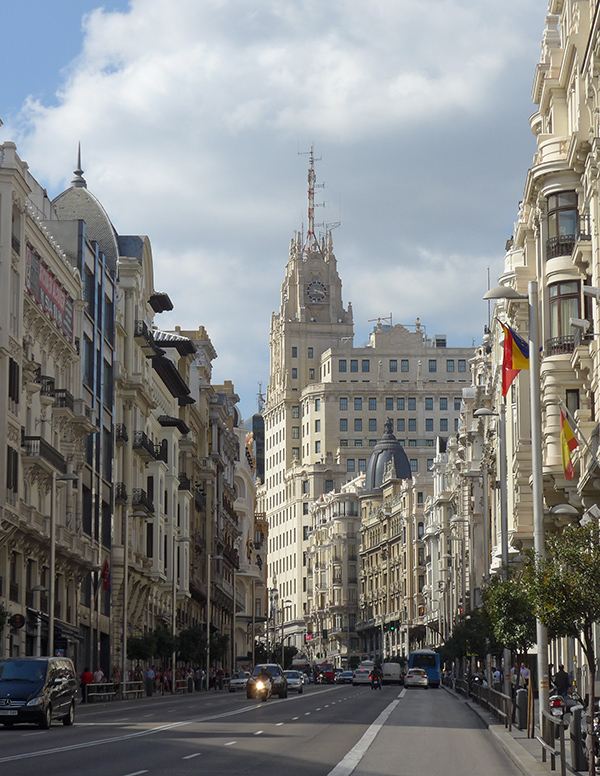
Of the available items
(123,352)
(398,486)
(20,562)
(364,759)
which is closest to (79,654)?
(20,562)

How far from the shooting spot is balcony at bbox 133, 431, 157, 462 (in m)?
79.4

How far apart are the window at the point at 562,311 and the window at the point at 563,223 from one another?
1140mm

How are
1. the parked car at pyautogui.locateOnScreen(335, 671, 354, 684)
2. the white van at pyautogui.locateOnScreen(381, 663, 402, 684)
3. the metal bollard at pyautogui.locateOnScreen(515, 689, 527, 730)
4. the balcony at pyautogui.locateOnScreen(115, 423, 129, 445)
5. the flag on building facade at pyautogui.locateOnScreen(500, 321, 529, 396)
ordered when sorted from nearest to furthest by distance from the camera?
the flag on building facade at pyautogui.locateOnScreen(500, 321, 529, 396) < the metal bollard at pyautogui.locateOnScreen(515, 689, 527, 730) < the balcony at pyautogui.locateOnScreen(115, 423, 129, 445) < the white van at pyautogui.locateOnScreen(381, 663, 402, 684) < the parked car at pyautogui.locateOnScreen(335, 671, 354, 684)

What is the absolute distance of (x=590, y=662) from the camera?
841 inches

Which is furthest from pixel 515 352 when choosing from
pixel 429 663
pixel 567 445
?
pixel 429 663

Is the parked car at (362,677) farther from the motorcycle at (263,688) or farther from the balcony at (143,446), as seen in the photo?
the motorcycle at (263,688)

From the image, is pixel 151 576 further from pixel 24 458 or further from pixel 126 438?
pixel 24 458

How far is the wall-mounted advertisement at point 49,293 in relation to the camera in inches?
2210

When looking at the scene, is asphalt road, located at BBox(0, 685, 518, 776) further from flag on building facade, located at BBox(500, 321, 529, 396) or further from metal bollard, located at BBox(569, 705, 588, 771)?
flag on building facade, located at BBox(500, 321, 529, 396)

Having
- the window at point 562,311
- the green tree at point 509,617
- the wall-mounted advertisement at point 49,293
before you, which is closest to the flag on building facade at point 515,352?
the green tree at point 509,617

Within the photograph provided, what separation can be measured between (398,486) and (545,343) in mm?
135083

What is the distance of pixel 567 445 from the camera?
37625 millimetres

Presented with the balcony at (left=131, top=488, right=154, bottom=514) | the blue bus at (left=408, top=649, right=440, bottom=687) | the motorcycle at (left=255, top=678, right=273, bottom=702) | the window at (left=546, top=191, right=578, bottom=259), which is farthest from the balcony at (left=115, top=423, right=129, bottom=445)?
the blue bus at (left=408, top=649, right=440, bottom=687)

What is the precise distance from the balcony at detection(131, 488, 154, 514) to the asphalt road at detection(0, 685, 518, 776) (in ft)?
116
